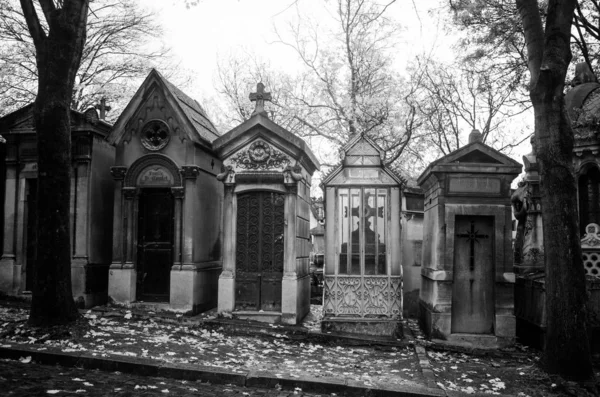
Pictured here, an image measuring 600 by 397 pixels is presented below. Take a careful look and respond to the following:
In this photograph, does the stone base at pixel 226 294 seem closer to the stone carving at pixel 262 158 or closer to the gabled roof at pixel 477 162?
the stone carving at pixel 262 158

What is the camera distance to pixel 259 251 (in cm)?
1073

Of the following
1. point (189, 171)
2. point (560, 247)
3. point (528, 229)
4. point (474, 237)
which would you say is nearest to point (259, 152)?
point (189, 171)

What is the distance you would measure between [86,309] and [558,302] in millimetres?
9004

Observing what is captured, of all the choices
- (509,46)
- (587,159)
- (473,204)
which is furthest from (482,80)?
(473,204)

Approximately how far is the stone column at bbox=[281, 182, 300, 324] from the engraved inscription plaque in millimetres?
3073

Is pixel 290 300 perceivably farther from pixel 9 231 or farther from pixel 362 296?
pixel 9 231

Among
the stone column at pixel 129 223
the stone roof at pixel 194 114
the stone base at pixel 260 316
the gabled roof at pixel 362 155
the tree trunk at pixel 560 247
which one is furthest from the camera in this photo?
the stone roof at pixel 194 114

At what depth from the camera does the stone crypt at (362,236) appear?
10148 millimetres

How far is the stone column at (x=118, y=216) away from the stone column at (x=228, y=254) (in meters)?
2.36

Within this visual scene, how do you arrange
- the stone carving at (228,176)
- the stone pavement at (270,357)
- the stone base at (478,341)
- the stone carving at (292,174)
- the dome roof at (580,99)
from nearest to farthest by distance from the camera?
1. the stone pavement at (270,357)
2. the stone base at (478,341)
3. the stone carving at (292,174)
4. the stone carving at (228,176)
5. the dome roof at (580,99)

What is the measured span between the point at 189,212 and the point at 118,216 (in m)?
1.61

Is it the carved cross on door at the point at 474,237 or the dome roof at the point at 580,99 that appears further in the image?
the dome roof at the point at 580,99

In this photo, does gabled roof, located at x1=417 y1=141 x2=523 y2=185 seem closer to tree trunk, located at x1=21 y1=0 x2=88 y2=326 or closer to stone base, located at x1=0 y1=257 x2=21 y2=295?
tree trunk, located at x1=21 y1=0 x2=88 y2=326

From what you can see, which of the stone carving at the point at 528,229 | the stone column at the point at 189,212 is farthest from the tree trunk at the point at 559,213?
the stone column at the point at 189,212
